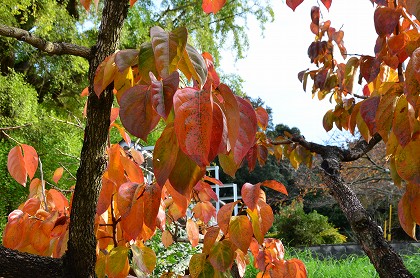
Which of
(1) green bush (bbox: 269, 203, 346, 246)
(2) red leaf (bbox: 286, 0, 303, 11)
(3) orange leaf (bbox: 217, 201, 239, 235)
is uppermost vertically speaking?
(2) red leaf (bbox: 286, 0, 303, 11)

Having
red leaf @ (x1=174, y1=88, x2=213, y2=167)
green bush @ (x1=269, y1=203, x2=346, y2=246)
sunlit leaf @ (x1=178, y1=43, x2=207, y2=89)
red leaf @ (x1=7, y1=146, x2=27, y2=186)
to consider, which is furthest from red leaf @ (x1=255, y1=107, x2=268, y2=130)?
green bush @ (x1=269, y1=203, x2=346, y2=246)

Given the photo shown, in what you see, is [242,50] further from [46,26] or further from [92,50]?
[92,50]

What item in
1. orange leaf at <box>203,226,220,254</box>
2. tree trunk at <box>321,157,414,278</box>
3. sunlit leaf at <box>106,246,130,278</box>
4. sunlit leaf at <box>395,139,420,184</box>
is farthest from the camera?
tree trunk at <box>321,157,414,278</box>

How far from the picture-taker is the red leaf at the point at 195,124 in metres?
0.39

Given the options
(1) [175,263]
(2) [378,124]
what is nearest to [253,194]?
(2) [378,124]

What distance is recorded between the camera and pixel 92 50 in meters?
0.78

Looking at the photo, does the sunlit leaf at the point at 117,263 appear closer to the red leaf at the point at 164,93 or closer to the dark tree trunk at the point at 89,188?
the dark tree trunk at the point at 89,188

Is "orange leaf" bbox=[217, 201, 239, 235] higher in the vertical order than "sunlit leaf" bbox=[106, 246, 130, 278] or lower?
higher

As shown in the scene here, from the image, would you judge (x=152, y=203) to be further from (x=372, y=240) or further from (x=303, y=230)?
(x=303, y=230)

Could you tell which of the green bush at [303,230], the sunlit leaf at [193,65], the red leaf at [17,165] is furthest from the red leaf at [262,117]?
the green bush at [303,230]

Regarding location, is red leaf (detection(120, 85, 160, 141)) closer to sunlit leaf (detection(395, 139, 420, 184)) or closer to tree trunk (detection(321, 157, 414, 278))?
sunlit leaf (detection(395, 139, 420, 184))

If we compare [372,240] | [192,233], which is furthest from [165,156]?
[372,240]

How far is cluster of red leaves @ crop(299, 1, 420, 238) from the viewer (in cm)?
64

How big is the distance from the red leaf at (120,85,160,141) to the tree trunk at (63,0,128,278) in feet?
0.80
